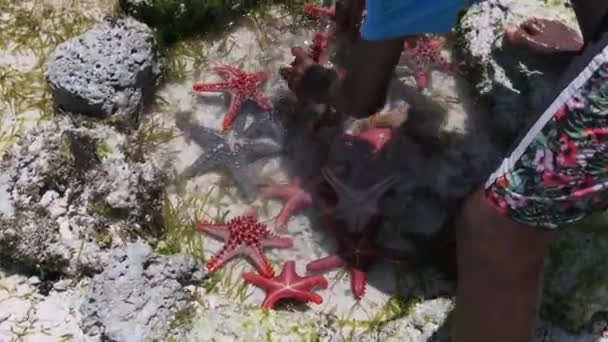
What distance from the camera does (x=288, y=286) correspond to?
3373mm

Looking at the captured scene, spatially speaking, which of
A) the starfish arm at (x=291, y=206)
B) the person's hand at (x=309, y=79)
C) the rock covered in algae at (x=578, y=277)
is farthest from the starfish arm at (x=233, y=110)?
the rock covered in algae at (x=578, y=277)

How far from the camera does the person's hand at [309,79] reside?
3625 millimetres

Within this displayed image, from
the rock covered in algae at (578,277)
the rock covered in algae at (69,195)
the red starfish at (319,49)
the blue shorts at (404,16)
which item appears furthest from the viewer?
the red starfish at (319,49)

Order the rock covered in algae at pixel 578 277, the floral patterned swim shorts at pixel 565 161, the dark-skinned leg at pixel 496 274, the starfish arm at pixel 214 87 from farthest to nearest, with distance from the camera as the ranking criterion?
the starfish arm at pixel 214 87, the rock covered in algae at pixel 578 277, the dark-skinned leg at pixel 496 274, the floral patterned swim shorts at pixel 565 161

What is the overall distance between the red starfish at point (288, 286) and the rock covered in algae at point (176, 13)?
159cm

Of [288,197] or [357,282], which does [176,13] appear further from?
[357,282]

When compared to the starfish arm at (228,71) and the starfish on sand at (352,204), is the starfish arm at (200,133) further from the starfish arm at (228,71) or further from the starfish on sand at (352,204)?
the starfish on sand at (352,204)

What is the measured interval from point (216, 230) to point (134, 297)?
0.56 m

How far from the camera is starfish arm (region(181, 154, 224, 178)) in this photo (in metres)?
3.86

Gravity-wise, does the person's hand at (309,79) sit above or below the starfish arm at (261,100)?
above

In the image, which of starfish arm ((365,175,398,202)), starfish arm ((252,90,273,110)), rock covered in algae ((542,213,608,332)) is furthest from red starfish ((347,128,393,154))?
rock covered in algae ((542,213,608,332))

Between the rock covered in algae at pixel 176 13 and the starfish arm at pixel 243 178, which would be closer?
the starfish arm at pixel 243 178

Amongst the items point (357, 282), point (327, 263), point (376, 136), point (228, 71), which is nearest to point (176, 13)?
point (228, 71)

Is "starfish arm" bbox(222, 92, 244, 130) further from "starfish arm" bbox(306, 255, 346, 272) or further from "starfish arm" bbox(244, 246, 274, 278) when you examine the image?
"starfish arm" bbox(306, 255, 346, 272)
